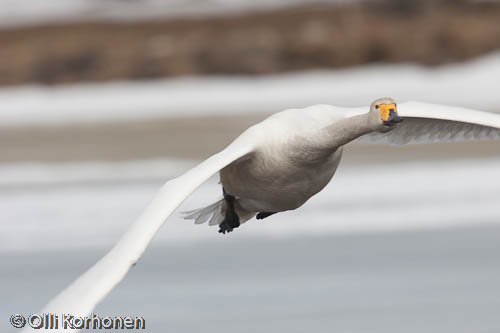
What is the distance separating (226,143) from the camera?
63.6 feet

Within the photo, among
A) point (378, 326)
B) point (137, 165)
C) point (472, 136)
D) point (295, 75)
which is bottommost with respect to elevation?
point (378, 326)

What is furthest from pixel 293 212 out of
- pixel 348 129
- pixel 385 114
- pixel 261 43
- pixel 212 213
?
pixel 261 43

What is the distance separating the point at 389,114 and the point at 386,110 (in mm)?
33

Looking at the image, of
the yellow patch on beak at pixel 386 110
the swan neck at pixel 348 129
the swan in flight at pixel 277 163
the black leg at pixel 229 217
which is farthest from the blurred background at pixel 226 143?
the yellow patch on beak at pixel 386 110

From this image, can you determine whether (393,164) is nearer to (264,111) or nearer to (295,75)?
(264,111)

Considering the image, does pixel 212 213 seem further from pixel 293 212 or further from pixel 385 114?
pixel 293 212

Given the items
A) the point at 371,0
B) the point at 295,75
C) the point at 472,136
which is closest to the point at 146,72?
the point at 295,75

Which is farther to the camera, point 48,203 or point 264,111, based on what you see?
point 264,111

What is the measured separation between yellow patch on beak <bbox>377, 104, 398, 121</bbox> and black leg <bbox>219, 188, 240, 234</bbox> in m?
1.78

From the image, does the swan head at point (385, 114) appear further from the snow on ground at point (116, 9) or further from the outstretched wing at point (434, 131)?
the snow on ground at point (116, 9)

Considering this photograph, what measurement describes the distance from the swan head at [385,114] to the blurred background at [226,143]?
163 cm

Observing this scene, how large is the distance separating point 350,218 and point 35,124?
10256mm

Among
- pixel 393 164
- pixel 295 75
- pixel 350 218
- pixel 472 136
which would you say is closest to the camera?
pixel 472 136

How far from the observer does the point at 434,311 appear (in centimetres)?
943
